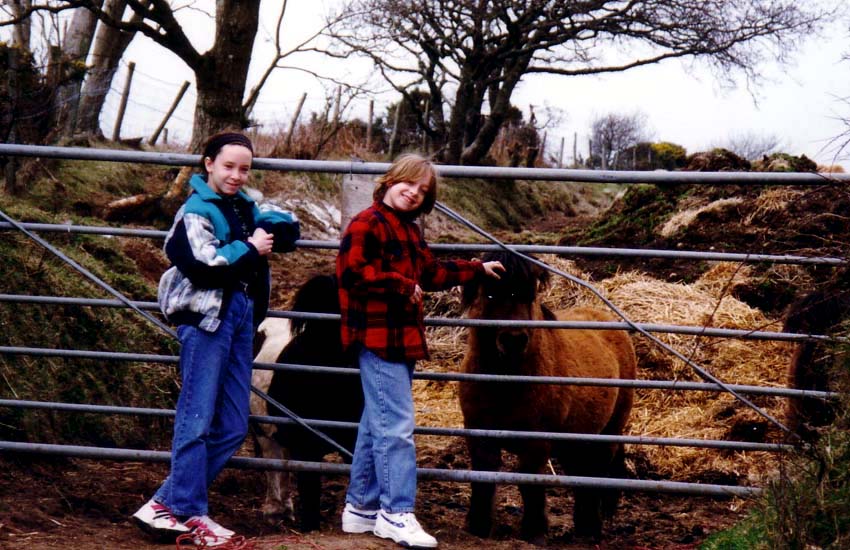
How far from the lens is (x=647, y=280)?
946 cm

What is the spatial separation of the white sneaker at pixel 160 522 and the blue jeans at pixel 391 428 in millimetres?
888

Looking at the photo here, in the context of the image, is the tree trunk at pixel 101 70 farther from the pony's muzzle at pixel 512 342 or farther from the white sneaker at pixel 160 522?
the white sneaker at pixel 160 522

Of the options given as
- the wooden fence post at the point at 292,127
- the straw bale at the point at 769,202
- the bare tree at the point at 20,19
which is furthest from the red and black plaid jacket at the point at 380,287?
the wooden fence post at the point at 292,127

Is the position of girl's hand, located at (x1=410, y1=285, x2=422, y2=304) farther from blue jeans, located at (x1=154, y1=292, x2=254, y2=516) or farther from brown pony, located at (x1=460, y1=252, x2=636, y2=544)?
brown pony, located at (x1=460, y1=252, x2=636, y2=544)

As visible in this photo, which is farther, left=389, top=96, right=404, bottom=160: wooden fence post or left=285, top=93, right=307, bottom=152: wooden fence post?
left=389, top=96, right=404, bottom=160: wooden fence post

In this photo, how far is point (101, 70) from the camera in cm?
1681

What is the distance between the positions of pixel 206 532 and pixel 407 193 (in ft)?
5.62

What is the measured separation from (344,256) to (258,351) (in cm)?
267

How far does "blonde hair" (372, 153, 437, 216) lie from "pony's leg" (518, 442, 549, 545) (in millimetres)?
1656

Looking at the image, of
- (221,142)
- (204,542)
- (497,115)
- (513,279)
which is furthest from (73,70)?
(497,115)

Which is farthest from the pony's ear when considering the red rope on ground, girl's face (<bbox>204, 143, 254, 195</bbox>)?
the red rope on ground

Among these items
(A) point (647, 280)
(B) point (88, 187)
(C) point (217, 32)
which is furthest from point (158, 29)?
(A) point (647, 280)

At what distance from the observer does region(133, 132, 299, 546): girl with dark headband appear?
12.5ft

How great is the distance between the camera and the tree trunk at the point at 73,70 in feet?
35.7
